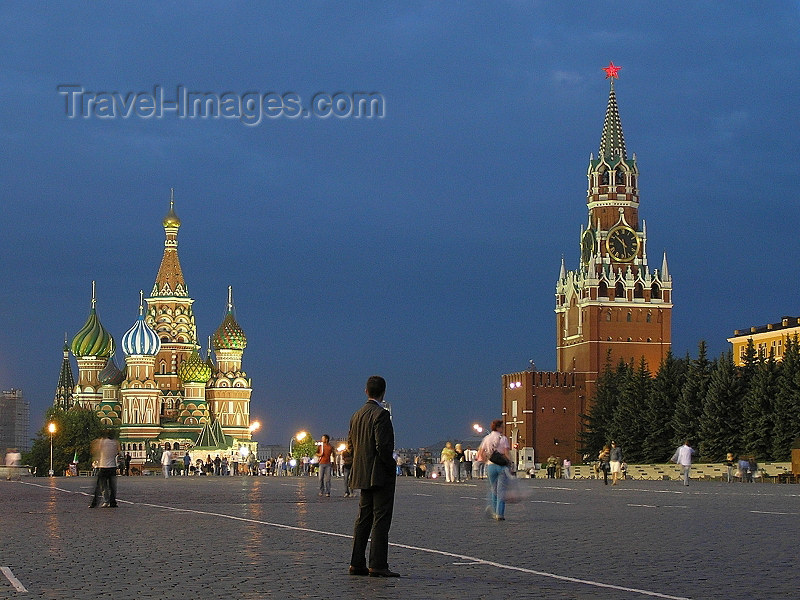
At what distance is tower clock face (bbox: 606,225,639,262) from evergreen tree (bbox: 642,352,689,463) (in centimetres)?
5184

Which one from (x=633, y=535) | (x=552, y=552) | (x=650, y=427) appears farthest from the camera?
(x=650, y=427)

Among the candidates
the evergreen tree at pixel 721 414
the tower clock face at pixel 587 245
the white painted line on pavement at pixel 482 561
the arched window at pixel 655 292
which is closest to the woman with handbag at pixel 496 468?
the white painted line on pavement at pixel 482 561

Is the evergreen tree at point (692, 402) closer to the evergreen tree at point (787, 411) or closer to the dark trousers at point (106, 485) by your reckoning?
the evergreen tree at point (787, 411)

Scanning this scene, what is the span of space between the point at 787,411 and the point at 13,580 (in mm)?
56697

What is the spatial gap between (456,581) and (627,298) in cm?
11957

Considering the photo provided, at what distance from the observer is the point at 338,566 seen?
39.3ft

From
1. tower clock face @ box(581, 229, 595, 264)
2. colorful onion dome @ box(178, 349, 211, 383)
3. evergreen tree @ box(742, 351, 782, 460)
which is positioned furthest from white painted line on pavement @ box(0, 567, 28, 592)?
colorful onion dome @ box(178, 349, 211, 383)

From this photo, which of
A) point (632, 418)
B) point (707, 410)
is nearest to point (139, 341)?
point (632, 418)

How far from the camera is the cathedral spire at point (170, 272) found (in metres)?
153

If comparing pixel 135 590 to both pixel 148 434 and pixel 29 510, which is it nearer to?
pixel 29 510

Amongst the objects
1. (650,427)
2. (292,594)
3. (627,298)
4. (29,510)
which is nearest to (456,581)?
(292,594)

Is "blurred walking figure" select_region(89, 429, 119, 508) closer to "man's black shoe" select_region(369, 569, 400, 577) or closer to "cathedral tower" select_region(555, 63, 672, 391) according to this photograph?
"man's black shoe" select_region(369, 569, 400, 577)

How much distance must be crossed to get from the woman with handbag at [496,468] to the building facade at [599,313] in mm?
101588

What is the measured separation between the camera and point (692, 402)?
74062 millimetres
